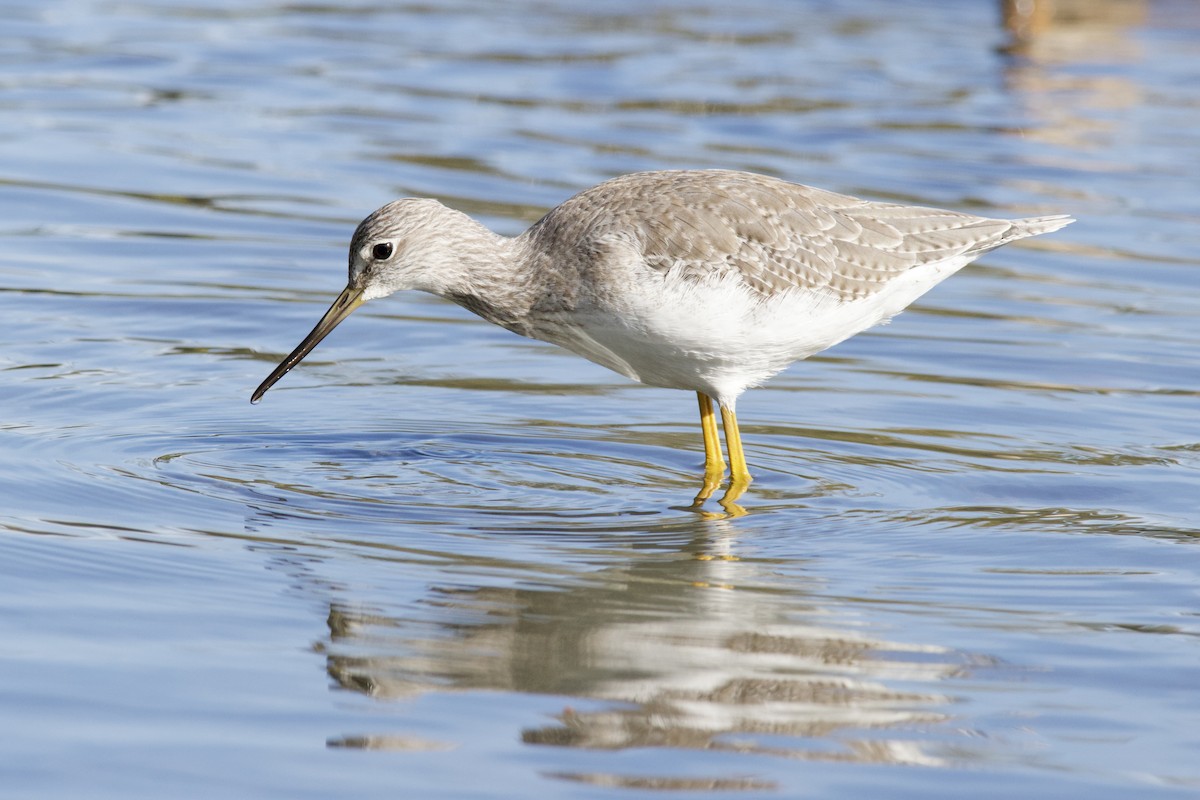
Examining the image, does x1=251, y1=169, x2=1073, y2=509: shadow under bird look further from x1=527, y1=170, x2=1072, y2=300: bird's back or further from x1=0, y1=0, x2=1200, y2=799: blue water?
x1=0, y1=0, x2=1200, y2=799: blue water

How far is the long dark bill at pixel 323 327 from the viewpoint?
8258mm

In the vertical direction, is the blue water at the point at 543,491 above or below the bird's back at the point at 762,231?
below

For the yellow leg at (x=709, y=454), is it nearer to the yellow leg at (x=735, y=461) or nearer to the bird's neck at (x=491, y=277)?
the yellow leg at (x=735, y=461)

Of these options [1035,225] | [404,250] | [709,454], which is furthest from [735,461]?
[1035,225]

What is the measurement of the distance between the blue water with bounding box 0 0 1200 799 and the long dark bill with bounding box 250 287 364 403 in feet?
0.88

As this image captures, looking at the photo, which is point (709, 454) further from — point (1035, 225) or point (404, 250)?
point (1035, 225)

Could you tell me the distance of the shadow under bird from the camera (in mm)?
7617

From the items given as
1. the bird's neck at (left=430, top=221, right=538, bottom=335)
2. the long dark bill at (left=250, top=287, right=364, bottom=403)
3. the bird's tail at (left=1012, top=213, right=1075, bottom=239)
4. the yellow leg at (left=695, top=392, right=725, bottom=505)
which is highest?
the bird's tail at (left=1012, top=213, right=1075, bottom=239)

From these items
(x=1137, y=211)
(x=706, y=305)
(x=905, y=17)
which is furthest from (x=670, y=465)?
(x=905, y=17)

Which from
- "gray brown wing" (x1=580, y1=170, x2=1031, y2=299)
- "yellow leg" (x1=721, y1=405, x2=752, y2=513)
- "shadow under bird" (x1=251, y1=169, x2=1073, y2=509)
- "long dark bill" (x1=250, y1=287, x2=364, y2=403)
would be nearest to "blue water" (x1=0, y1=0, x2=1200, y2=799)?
"yellow leg" (x1=721, y1=405, x2=752, y2=513)

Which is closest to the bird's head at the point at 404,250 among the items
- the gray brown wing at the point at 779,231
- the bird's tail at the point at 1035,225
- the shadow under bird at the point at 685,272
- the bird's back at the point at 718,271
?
the shadow under bird at the point at 685,272

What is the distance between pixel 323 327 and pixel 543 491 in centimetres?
140

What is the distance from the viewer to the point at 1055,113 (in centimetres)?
1692

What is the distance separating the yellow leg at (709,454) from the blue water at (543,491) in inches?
4.5
